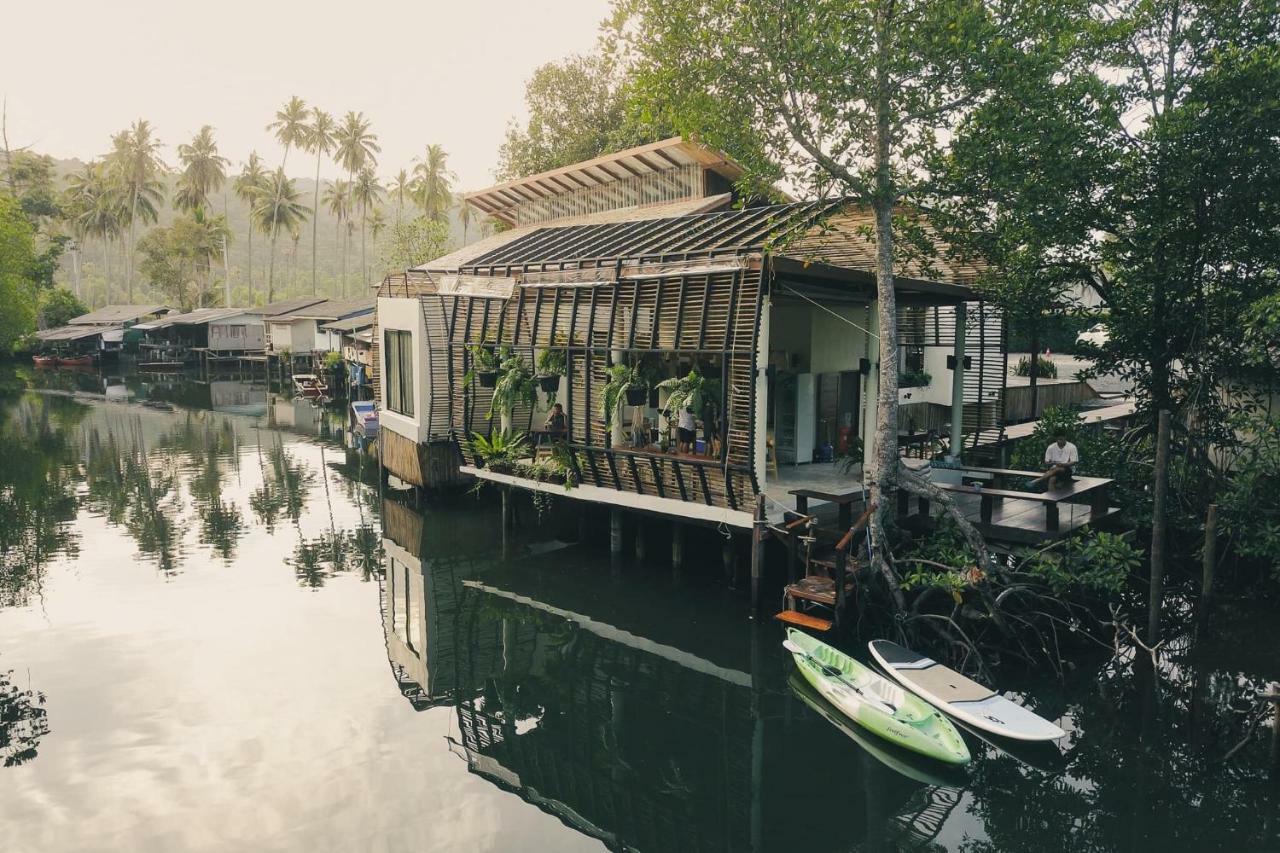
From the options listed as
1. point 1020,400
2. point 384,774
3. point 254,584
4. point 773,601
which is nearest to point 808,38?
point 773,601

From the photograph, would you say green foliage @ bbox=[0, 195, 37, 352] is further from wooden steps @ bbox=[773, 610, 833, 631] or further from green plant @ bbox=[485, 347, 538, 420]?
wooden steps @ bbox=[773, 610, 833, 631]

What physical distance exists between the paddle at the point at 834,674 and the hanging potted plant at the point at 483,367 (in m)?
10.7

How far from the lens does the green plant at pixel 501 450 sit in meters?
22.0

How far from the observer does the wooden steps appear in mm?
14906

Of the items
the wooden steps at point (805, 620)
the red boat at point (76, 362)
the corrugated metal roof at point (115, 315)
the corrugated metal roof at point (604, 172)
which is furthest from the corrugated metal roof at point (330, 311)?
the wooden steps at point (805, 620)

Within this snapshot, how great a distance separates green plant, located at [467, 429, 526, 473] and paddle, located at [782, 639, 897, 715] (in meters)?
9.16

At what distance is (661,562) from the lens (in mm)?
20812

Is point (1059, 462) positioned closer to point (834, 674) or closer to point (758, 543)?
point (758, 543)

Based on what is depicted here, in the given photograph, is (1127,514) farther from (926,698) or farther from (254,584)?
(254,584)

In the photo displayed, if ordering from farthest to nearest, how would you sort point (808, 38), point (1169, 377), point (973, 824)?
point (1169, 377)
point (808, 38)
point (973, 824)

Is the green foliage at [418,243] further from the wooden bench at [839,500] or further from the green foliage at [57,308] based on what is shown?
the wooden bench at [839,500]

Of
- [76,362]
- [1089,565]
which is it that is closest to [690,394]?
[1089,565]

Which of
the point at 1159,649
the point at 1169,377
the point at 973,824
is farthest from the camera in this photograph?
the point at 1169,377

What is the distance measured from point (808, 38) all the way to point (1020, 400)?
18.5m
